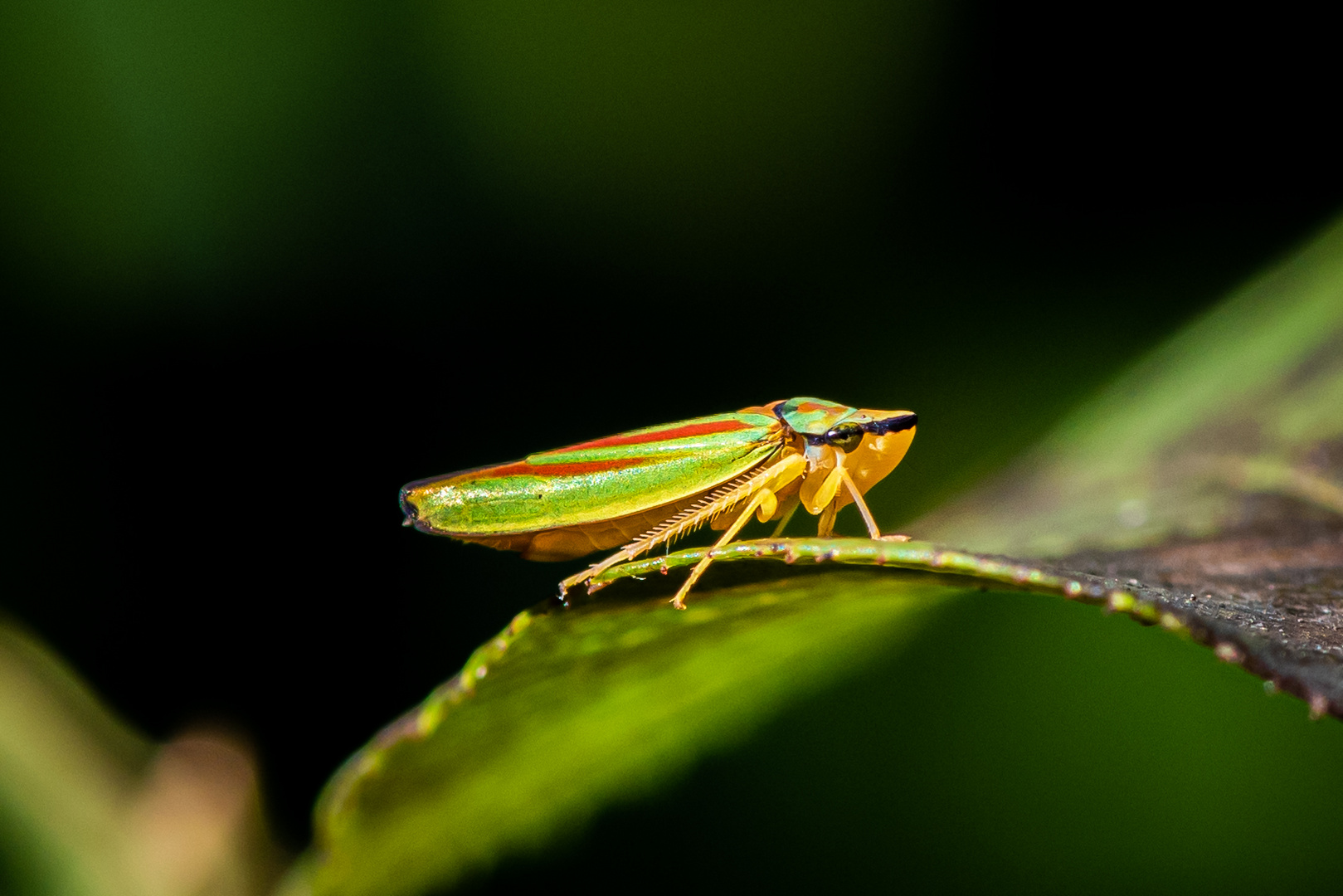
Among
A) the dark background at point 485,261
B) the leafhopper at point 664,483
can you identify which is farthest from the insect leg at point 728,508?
the dark background at point 485,261

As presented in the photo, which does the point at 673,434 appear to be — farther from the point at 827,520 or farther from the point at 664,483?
the point at 827,520

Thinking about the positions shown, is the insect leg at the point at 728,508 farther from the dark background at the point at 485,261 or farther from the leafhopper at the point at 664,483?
the dark background at the point at 485,261

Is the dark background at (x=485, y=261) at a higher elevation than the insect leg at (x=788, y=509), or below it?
higher

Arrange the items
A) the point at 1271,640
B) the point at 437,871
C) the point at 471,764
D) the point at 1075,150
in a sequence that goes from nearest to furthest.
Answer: the point at 1271,640 < the point at 471,764 < the point at 437,871 < the point at 1075,150

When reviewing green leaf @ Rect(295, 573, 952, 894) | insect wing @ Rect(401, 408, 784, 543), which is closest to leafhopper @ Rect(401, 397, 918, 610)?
insect wing @ Rect(401, 408, 784, 543)

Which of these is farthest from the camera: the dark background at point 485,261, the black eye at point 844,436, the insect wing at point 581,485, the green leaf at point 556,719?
the dark background at point 485,261

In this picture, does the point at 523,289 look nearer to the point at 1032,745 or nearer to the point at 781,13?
the point at 781,13

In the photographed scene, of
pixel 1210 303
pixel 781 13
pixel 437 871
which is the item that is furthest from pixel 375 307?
pixel 1210 303

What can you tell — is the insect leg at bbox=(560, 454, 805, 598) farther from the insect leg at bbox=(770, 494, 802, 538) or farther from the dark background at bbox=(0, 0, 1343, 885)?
the dark background at bbox=(0, 0, 1343, 885)
